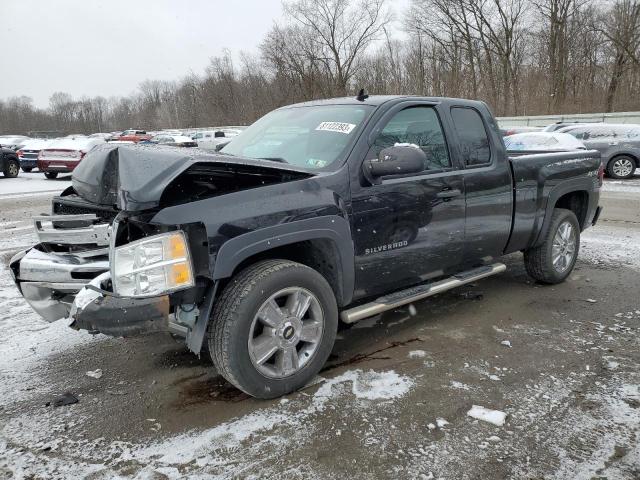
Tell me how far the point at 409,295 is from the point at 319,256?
842 mm

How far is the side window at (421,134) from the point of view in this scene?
375 cm

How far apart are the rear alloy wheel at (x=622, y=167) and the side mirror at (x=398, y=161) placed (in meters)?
16.2

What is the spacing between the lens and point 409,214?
3.68 metres

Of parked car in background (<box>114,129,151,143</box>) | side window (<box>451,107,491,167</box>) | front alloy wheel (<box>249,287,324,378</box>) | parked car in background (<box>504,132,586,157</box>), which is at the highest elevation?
parked car in background (<box>114,129,151,143</box>)

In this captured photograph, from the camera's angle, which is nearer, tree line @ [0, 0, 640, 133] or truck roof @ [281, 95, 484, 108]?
truck roof @ [281, 95, 484, 108]

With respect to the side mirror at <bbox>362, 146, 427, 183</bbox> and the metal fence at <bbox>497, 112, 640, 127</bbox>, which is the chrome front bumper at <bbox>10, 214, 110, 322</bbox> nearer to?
the side mirror at <bbox>362, 146, 427, 183</bbox>

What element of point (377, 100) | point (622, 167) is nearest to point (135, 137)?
point (622, 167)

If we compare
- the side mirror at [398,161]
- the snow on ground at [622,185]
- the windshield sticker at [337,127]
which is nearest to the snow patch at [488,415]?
the side mirror at [398,161]

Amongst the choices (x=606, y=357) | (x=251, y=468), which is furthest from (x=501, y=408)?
(x=251, y=468)

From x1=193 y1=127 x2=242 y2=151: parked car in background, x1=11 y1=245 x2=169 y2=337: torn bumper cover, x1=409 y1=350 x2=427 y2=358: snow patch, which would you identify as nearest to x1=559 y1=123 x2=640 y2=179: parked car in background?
x1=193 y1=127 x2=242 y2=151: parked car in background

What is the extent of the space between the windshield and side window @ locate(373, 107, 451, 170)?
23cm

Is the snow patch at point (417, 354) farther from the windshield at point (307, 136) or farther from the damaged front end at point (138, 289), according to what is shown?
the damaged front end at point (138, 289)

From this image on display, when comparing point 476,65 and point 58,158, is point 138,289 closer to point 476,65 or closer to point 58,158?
point 58,158

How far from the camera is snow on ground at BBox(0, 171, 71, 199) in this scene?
15000 mm
